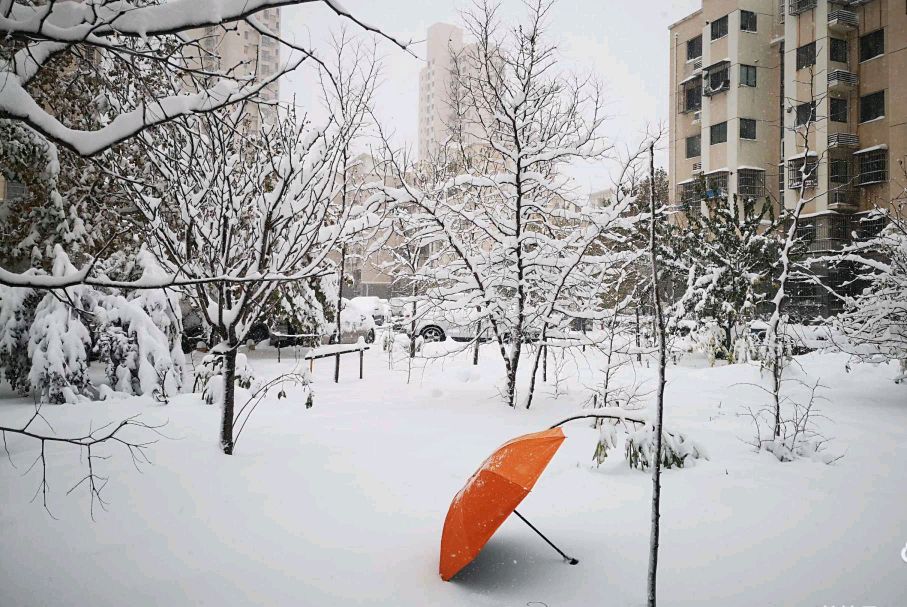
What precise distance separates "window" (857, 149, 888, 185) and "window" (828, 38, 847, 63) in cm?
467

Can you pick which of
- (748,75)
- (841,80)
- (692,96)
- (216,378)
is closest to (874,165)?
(841,80)

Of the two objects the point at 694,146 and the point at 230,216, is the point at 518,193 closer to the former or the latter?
the point at 230,216

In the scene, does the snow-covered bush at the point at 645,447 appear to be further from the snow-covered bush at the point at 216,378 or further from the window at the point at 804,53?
the window at the point at 804,53

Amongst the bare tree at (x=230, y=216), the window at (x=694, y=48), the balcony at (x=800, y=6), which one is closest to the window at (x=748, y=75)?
the balcony at (x=800, y=6)

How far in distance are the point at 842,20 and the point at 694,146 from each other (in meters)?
7.72

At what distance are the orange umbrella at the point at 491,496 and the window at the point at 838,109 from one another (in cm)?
2815

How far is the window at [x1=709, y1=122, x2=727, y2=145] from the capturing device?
25.7 meters

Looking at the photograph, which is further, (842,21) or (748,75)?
(748,75)

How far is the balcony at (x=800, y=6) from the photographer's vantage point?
76.4 feet

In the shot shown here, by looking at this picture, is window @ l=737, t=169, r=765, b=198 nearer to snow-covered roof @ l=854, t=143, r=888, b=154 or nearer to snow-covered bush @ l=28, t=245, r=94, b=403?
snow-covered roof @ l=854, t=143, r=888, b=154

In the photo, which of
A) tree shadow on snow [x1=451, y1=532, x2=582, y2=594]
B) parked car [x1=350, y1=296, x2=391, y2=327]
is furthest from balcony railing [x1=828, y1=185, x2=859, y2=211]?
tree shadow on snow [x1=451, y1=532, x2=582, y2=594]

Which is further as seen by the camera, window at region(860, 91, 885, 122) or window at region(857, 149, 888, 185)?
window at region(860, 91, 885, 122)

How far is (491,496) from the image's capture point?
8.48 ft

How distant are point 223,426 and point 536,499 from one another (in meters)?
2.75
